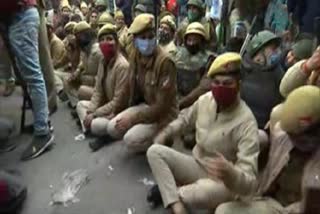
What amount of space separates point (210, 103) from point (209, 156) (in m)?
0.31

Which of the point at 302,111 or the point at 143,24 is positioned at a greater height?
the point at 143,24

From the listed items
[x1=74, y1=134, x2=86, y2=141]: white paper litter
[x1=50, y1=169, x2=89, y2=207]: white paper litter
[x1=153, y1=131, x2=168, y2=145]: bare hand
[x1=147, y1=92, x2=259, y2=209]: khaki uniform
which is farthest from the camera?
[x1=74, y1=134, x2=86, y2=141]: white paper litter

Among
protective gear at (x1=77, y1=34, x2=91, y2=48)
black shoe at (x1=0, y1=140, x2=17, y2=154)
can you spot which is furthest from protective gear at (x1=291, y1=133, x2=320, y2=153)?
protective gear at (x1=77, y1=34, x2=91, y2=48)

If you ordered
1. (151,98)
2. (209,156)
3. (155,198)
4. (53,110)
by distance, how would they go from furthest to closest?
(53,110)
(151,98)
(155,198)
(209,156)

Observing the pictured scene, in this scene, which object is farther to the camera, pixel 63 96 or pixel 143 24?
pixel 63 96

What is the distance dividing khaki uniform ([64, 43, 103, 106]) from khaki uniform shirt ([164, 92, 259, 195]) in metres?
2.04

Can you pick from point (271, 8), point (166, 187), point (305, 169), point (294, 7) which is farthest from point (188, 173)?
point (271, 8)

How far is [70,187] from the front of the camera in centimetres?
368

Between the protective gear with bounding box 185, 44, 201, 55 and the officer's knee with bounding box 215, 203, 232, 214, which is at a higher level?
the protective gear with bounding box 185, 44, 201, 55

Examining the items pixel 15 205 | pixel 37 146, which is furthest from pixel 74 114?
pixel 15 205

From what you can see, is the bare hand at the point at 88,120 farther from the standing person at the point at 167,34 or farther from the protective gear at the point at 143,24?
the standing person at the point at 167,34

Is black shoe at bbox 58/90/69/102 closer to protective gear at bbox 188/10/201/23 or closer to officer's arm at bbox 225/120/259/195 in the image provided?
protective gear at bbox 188/10/201/23

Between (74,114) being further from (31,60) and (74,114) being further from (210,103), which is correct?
(210,103)

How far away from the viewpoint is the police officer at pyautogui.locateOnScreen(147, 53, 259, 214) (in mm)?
2705
